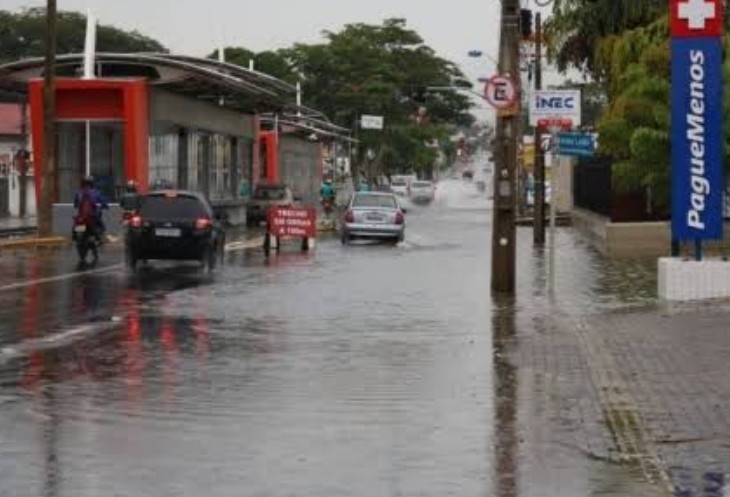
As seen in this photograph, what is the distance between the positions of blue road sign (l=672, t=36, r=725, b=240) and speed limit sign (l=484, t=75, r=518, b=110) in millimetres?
2245

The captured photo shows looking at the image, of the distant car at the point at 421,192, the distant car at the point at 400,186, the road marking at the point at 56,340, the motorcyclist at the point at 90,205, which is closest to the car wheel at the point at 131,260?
the motorcyclist at the point at 90,205

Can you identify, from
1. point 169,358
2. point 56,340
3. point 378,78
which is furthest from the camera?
point 378,78

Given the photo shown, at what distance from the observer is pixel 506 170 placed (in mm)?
19734

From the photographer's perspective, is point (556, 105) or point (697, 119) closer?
point (697, 119)

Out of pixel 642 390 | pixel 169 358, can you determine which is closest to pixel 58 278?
pixel 169 358

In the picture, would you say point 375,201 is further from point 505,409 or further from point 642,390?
point 505,409

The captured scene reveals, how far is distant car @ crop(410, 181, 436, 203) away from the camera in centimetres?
9534

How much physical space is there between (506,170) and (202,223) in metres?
8.12

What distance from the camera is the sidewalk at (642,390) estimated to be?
28.7 ft

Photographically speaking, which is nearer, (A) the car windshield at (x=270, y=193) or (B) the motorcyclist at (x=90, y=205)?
(B) the motorcyclist at (x=90, y=205)

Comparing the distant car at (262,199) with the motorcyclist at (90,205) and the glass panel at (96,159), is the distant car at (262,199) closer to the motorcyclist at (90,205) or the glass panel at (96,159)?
the glass panel at (96,159)

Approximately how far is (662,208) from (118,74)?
1973cm

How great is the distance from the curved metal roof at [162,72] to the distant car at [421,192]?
149 feet

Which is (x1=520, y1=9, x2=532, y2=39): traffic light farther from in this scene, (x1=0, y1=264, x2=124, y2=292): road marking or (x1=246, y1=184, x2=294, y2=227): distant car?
(x1=246, y1=184, x2=294, y2=227): distant car
